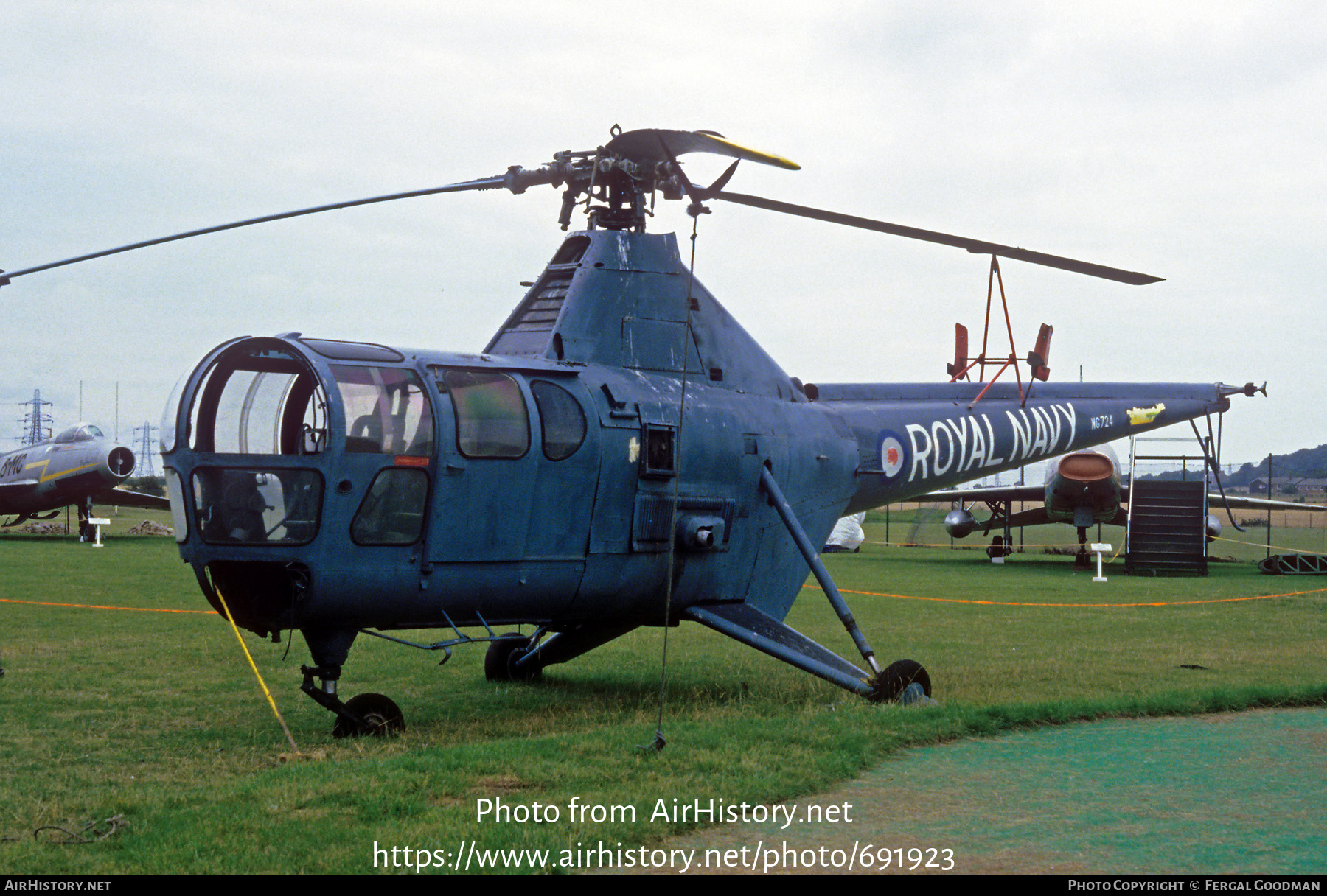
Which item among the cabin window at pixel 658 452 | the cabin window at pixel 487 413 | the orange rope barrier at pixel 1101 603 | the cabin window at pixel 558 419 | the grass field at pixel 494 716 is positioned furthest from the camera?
the orange rope barrier at pixel 1101 603

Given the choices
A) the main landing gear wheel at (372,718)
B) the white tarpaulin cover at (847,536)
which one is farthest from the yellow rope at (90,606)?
the white tarpaulin cover at (847,536)

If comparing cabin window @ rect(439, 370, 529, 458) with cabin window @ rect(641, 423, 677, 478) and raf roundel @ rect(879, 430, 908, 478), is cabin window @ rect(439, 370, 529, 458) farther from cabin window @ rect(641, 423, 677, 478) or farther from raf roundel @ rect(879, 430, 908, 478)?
raf roundel @ rect(879, 430, 908, 478)

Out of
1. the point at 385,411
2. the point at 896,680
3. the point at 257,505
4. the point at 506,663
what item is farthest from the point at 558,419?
the point at 506,663

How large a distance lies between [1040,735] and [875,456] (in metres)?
4.28

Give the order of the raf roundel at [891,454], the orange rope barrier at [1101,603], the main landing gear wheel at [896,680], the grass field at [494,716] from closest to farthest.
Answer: the grass field at [494,716], the main landing gear wheel at [896,680], the raf roundel at [891,454], the orange rope barrier at [1101,603]

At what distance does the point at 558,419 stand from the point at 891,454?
4.43 metres

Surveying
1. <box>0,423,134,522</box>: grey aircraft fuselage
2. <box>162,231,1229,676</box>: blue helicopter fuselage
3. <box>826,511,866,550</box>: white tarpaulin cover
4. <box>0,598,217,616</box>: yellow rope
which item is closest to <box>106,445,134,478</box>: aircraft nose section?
→ <box>0,423,134,522</box>: grey aircraft fuselage

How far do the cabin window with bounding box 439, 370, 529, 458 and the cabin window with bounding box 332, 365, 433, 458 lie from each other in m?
0.22

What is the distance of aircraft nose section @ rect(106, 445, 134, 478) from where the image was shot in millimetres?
34938

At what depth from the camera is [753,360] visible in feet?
33.5

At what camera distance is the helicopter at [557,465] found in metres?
7.07

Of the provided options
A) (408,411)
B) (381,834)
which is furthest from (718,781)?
(408,411)

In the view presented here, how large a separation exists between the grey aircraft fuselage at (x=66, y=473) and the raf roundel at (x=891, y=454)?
98.7 ft

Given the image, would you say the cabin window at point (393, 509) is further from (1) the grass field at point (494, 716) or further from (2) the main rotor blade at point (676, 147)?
(2) the main rotor blade at point (676, 147)
